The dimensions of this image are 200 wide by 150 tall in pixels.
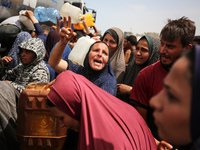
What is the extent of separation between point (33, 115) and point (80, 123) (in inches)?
28.1

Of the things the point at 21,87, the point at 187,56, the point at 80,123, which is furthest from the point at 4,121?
the point at 187,56

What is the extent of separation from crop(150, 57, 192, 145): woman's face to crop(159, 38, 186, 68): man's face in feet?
3.51

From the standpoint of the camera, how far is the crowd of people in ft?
1.85

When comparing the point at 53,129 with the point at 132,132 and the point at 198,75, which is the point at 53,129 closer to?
the point at 132,132

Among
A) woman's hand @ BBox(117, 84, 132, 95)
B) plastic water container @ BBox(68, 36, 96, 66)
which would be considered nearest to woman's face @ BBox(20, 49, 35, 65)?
plastic water container @ BBox(68, 36, 96, 66)

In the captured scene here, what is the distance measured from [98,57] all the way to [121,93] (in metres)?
0.54

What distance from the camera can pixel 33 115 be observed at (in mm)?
1755

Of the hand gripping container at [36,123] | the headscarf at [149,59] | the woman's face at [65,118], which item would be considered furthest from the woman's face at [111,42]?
the woman's face at [65,118]

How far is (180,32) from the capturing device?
5.33 ft

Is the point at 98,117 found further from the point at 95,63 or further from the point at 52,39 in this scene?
the point at 52,39

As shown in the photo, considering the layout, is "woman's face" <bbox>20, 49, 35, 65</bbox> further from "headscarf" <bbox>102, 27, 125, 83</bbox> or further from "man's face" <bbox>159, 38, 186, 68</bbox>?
"man's face" <bbox>159, 38, 186, 68</bbox>

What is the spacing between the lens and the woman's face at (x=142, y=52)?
2375mm

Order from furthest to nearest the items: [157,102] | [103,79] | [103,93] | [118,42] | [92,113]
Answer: [118,42] → [103,79] → [103,93] → [92,113] → [157,102]

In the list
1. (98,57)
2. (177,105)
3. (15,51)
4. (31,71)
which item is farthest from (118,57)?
(177,105)
